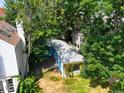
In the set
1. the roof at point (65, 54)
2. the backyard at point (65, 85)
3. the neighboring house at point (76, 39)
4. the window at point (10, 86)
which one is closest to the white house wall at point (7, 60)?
the window at point (10, 86)

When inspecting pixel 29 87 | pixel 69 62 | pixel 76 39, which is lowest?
pixel 29 87

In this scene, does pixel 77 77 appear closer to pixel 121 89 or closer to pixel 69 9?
pixel 121 89

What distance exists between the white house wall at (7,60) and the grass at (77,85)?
23.9 ft

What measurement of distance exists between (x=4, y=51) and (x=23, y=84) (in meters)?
4.95

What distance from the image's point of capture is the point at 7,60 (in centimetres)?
2630

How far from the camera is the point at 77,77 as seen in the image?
107ft

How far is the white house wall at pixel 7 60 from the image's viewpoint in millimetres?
25875

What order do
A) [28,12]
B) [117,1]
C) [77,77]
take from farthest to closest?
[77,77] → [28,12] → [117,1]

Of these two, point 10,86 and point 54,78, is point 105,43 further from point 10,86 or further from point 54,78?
point 10,86

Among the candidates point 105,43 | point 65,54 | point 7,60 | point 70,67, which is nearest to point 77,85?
point 70,67


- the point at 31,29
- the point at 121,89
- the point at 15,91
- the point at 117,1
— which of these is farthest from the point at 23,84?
the point at 117,1

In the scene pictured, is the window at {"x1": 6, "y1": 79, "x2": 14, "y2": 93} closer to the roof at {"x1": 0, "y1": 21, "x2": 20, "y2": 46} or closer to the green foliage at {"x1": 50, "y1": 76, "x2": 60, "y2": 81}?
the roof at {"x1": 0, "y1": 21, "x2": 20, "y2": 46}

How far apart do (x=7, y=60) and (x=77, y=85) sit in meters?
9.64

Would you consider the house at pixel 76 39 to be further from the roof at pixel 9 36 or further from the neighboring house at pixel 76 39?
the roof at pixel 9 36
